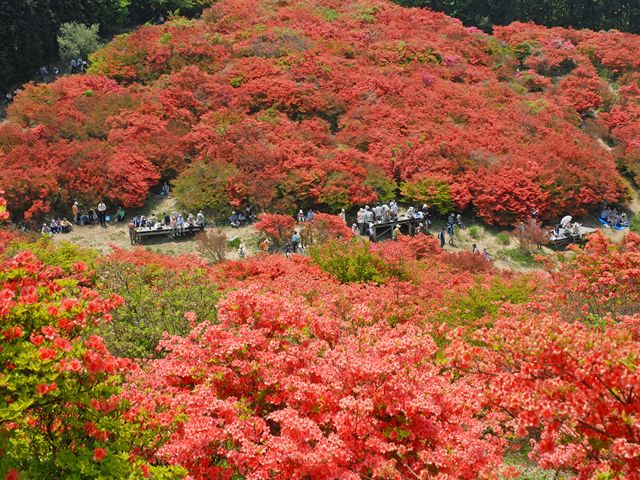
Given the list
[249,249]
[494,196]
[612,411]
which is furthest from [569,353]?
[494,196]

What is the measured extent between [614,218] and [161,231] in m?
18.1

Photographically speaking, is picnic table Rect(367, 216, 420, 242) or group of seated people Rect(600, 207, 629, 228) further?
group of seated people Rect(600, 207, 629, 228)

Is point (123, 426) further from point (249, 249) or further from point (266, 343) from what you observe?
point (249, 249)

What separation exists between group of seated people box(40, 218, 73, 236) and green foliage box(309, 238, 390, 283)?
10.1 meters

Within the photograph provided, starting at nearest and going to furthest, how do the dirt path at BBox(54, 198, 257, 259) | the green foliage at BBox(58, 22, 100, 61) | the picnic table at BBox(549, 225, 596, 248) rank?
the dirt path at BBox(54, 198, 257, 259)
the picnic table at BBox(549, 225, 596, 248)
the green foliage at BBox(58, 22, 100, 61)

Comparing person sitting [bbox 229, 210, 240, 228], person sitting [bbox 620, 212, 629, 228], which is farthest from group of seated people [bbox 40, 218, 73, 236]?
person sitting [bbox 620, 212, 629, 228]

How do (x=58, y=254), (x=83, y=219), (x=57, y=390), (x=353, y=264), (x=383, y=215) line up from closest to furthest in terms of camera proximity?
1. (x=57, y=390)
2. (x=58, y=254)
3. (x=353, y=264)
4. (x=83, y=219)
5. (x=383, y=215)

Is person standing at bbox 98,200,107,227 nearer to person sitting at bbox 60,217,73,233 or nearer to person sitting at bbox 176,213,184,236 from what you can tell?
person sitting at bbox 60,217,73,233

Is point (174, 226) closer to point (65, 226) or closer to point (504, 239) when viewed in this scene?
point (65, 226)

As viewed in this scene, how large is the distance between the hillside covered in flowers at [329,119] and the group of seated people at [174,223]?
1000 millimetres

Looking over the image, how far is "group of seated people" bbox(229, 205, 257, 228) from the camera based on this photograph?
2208 centimetres

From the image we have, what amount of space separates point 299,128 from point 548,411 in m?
23.7

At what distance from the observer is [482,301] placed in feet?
45.8

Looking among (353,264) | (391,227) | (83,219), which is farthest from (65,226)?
(391,227)
